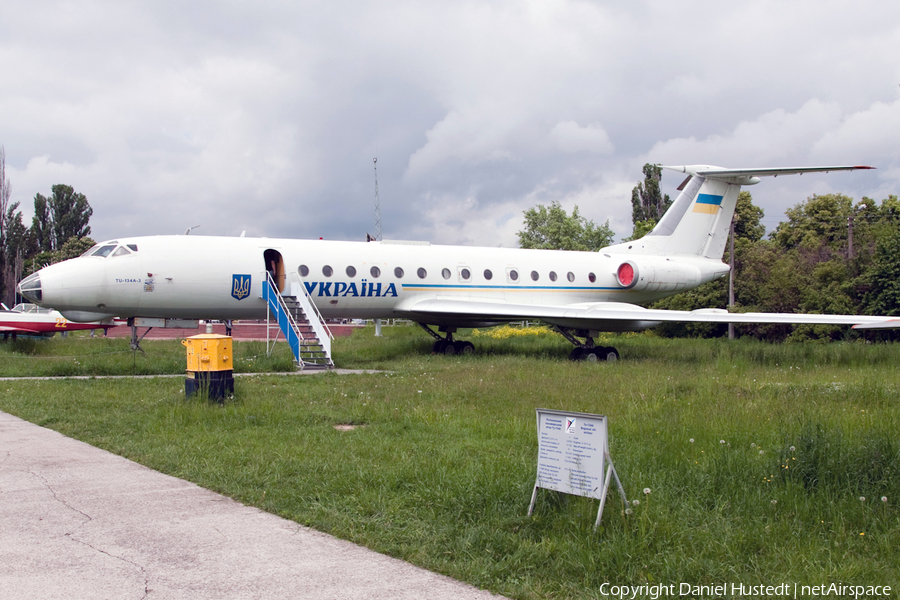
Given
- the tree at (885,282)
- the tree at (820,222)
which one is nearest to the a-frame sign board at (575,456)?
the tree at (885,282)

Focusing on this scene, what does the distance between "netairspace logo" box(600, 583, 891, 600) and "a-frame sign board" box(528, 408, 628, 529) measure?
2.55 feet

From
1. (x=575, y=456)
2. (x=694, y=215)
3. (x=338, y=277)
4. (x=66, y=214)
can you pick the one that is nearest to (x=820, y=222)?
(x=694, y=215)

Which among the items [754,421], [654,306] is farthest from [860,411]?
[654,306]

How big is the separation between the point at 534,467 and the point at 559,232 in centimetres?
6426

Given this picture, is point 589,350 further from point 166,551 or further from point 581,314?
point 166,551

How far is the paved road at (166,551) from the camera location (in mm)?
3936

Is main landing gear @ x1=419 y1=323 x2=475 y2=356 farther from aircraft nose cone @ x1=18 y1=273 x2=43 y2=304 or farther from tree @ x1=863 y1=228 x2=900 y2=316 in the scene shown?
tree @ x1=863 y1=228 x2=900 y2=316

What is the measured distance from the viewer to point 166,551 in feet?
14.9

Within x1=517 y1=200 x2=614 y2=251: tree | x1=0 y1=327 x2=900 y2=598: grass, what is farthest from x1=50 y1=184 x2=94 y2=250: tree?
x1=0 y1=327 x2=900 y2=598: grass

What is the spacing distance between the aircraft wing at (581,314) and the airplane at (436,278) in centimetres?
3

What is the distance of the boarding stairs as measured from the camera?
16700mm

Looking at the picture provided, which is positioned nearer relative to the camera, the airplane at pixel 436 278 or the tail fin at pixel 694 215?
the airplane at pixel 436 278

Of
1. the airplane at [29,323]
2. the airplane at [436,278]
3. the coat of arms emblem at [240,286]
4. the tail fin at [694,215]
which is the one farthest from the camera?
the airplane at [29,323]

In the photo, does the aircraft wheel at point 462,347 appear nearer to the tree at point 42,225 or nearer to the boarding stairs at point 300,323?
the boarding stairs at point 300,323
